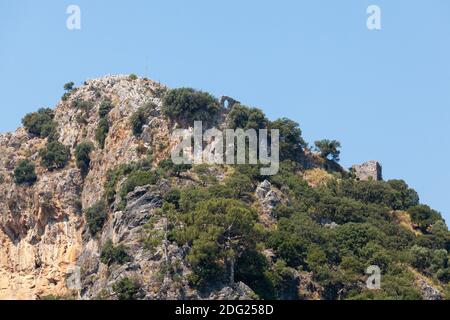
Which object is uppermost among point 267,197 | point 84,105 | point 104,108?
point 84,105

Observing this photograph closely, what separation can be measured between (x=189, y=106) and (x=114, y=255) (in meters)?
22.3

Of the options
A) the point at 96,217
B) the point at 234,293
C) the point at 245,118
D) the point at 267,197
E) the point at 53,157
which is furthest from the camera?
the point at 53,157

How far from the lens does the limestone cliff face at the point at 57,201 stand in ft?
358

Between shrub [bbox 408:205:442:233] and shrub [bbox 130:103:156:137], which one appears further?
shrub [bbox 130:103:156:137]

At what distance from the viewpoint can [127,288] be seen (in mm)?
88188

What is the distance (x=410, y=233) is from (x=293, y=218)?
10.7m

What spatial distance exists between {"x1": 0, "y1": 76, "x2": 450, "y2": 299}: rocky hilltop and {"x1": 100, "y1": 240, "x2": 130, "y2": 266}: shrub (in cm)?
9

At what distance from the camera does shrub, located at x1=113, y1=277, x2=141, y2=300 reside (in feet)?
288

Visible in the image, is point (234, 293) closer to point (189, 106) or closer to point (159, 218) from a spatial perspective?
point (159, 218)
